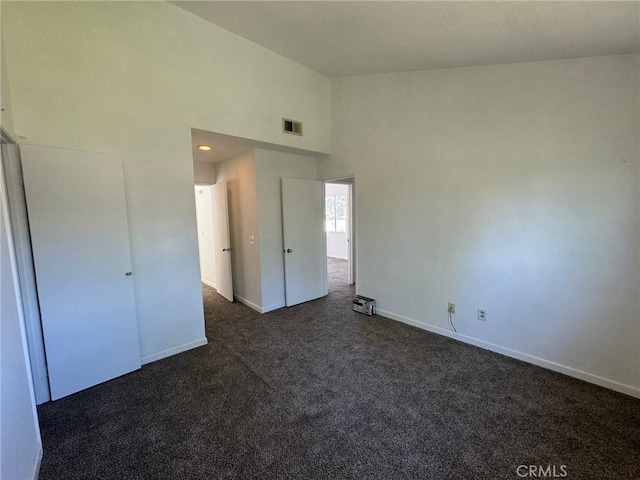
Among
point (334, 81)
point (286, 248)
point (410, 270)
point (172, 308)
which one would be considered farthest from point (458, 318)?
point (334, 81)

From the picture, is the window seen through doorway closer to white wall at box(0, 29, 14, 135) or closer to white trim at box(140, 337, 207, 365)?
white trim at box(140, 337, 207, 365)

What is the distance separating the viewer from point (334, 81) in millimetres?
3912

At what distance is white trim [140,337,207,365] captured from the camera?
107 inches

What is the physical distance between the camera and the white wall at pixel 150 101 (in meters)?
2.08

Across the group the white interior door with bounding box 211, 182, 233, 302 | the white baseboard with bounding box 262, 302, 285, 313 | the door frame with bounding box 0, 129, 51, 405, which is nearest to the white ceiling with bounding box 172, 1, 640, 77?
the door frame with bounding box 0, 129, 51, 405

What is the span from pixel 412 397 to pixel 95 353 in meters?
2.67

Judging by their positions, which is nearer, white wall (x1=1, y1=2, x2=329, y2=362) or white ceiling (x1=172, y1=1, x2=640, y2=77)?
white ceiling (x1=172, y1=1, x2=640, y2=77)

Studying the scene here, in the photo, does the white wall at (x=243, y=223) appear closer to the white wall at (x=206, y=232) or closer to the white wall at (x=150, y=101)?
the white wall at (x=206, y=232)

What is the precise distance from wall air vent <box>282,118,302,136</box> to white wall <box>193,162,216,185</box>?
1809 millimetres

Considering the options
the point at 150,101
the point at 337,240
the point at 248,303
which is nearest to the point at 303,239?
the point at 248,303

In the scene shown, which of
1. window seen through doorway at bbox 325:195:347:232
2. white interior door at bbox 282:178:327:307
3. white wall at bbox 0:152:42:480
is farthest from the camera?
window seen through doorway at bbox 325:195:347:232

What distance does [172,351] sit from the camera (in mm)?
2881

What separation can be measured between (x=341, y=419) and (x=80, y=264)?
239 centimetres

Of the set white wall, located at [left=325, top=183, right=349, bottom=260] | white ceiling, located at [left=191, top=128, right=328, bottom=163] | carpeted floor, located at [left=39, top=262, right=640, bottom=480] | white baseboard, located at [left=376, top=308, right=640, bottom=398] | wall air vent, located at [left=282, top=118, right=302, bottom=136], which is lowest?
carpeted floor, located at [left=39, top=262, right=640, bottom=480]
